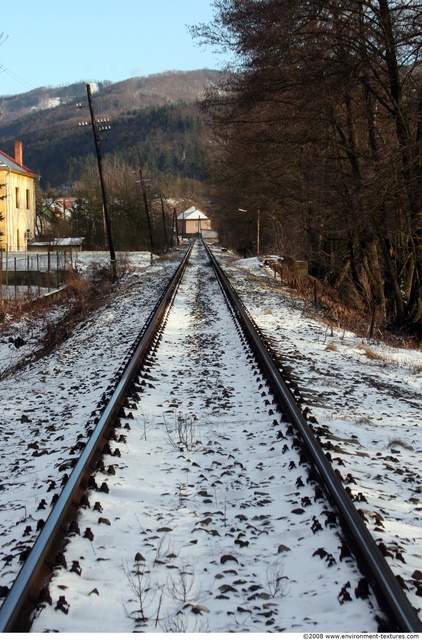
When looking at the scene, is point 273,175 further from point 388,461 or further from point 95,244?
point 95,244

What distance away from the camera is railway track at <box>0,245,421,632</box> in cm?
326

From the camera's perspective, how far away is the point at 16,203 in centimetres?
5850

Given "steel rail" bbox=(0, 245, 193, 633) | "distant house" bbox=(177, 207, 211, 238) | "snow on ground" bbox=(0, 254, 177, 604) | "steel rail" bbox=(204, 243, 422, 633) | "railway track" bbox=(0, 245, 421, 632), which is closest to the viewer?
"steel rail" bbox=(204, 243, 422, 633)

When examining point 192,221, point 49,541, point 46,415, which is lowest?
point 46,415

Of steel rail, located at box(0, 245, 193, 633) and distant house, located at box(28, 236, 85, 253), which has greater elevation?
distant house, located at box(28, 236, 85, 253)

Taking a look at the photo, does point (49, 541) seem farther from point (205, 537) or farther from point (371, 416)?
point (371, 416)

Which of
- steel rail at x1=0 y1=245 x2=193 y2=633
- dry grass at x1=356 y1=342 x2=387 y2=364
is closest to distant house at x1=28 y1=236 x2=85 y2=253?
dry grass at x1=356 y1=342 x2=387 y2=364

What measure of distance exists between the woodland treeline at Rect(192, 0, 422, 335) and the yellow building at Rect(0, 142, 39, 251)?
39900mm

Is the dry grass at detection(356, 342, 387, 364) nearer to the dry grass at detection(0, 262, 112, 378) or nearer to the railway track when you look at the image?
the railway track

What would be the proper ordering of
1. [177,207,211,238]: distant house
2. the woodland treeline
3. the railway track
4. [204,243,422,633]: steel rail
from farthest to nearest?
1. [177,207,211,238]: distant house
2. the woodland treeline
3. the railway track
4. [204,243,422,633]: steel rail

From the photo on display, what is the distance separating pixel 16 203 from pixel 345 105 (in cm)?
4764

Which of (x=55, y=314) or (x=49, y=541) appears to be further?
(x=55, y=314)

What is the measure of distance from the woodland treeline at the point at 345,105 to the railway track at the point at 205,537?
27.5ft

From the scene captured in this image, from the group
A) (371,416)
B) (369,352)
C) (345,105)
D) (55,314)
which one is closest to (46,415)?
(371,416)
